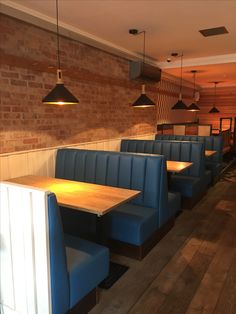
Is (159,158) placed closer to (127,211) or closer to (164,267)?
(127,211)

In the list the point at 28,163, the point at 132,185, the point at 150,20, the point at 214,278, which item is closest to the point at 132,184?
the point at 132,185

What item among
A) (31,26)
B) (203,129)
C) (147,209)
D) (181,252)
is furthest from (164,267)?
(203,129)

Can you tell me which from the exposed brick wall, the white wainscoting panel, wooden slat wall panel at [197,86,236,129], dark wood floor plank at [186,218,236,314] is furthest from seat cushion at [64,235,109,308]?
wooden slat wall panel at [197,86,236,129]

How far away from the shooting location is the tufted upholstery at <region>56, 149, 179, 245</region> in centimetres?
293

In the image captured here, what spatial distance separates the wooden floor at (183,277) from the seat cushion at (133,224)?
10.1 inches

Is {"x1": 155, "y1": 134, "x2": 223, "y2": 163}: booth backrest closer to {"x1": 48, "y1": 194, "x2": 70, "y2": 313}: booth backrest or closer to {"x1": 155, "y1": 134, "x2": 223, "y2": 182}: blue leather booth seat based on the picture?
{"x1": 155, "y1": 134, "x2": 223, "y2": 182}: blue leather booth seat

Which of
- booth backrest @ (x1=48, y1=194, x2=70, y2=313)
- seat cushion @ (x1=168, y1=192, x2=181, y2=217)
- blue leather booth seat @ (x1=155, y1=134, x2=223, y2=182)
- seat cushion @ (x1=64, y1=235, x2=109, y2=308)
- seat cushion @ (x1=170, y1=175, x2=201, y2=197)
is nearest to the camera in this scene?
booth backrest @ (x1=48, y1=194, x2=70, y2=313)

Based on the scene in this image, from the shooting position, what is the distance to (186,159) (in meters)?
4.70

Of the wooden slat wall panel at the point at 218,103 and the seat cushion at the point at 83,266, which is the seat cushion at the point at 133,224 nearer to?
the seat cushion at the point at 83,266

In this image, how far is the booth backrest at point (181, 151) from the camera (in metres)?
4.64

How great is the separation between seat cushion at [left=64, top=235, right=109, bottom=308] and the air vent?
11.9ft

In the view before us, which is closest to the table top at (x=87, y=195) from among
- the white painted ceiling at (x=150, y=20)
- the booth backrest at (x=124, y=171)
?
the booth backrest at (x=124, y=171)

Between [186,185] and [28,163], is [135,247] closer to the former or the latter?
[28,163]

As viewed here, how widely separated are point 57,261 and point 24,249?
0.80 feet
